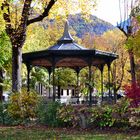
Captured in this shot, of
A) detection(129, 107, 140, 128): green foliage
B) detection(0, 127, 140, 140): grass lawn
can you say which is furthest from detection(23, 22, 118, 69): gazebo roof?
detection(0, 127, 140, 140): grass lawn

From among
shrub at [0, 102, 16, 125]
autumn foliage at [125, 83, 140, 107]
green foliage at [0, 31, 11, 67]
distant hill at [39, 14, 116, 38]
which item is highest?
distant hill at [39, 14, 116, 38]

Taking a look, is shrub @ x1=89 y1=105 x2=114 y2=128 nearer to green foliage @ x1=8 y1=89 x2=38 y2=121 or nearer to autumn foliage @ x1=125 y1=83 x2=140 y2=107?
autumn foliage @ x1=125 y1=83 x2=140 y2=107

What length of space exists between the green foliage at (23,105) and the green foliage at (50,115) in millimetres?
1013

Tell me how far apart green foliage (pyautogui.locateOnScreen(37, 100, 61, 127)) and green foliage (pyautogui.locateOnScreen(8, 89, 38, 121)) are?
1.01 m

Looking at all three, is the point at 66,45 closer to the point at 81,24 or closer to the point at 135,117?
the point at 135,117

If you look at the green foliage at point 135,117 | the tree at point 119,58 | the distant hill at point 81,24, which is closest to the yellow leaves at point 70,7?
the distant hill at point 81,24

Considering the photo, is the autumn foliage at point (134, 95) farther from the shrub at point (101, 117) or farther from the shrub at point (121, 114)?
the shrub at point (101, 117)

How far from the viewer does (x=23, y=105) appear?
63.4 feet

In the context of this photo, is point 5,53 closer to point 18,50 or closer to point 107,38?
point 18,50

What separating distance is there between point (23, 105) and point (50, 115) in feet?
7.73

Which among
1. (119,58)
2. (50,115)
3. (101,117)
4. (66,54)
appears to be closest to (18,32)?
(66,54)

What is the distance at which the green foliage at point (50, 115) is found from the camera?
17275 millimetres

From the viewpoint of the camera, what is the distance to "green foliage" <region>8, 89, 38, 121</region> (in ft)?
61.9

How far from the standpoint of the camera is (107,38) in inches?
2440
